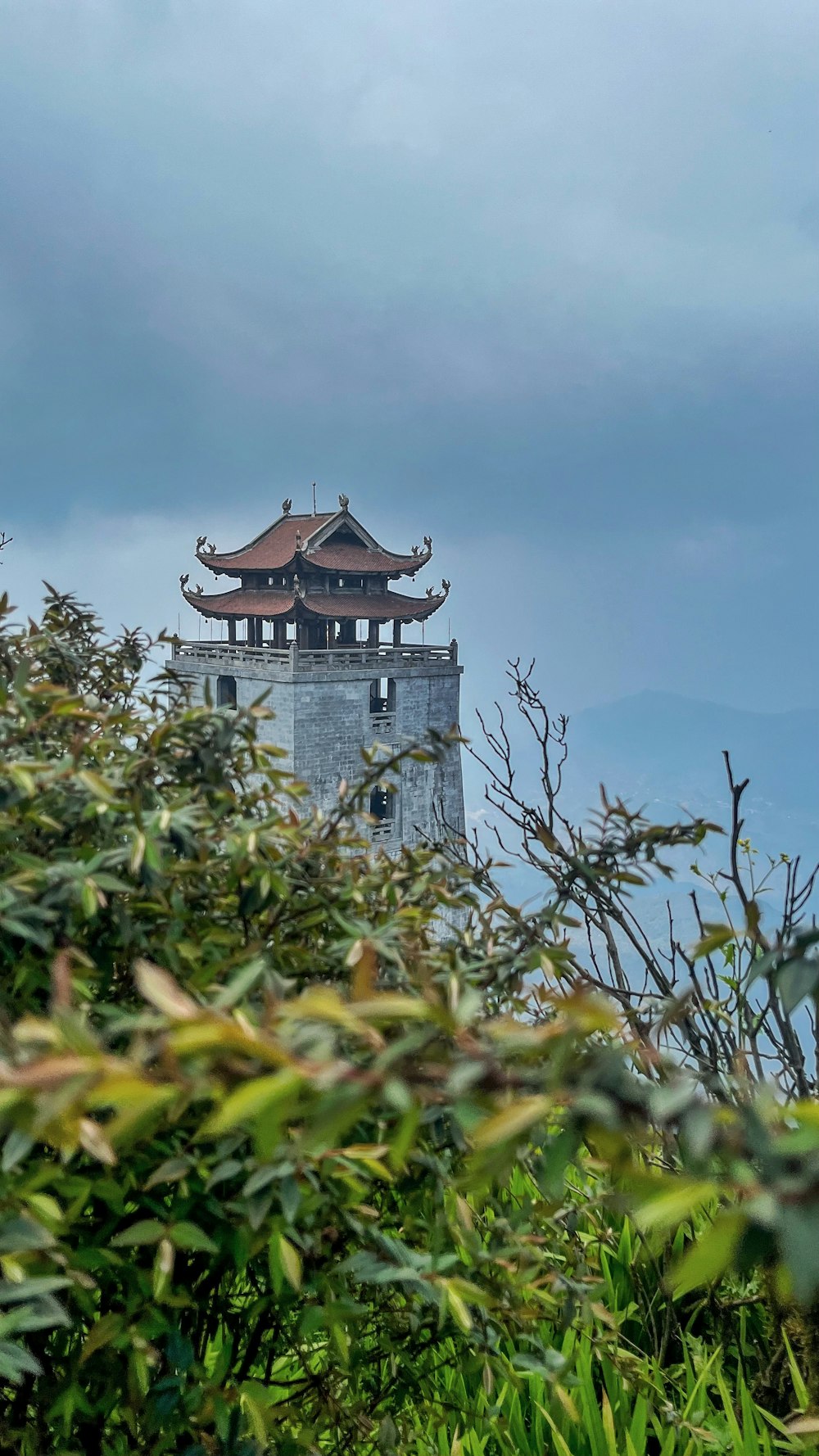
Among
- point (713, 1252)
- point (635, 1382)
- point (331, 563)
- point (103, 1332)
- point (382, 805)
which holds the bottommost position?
point (635, 1382)

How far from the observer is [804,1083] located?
2004 mm

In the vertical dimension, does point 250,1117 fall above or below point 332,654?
below

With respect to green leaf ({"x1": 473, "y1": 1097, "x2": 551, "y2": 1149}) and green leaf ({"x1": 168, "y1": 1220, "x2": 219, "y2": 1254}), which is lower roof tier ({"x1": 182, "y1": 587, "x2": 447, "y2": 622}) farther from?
green leaf ({"x1": 473, "y1": 1097, "x2": 551, "y2": 1149})

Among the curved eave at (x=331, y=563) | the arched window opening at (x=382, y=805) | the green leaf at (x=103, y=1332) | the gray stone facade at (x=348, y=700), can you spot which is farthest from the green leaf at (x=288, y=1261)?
the curved eave at (x=331, y=563)

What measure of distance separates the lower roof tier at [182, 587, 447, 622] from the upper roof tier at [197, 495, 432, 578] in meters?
0.43

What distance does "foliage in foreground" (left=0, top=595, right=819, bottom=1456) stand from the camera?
0.55 m

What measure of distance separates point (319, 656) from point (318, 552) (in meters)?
2.32

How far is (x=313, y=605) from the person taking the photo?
16266 millimetres

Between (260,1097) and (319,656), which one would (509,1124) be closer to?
(260,1097)

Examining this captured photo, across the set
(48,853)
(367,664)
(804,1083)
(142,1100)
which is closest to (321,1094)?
(142,1100)

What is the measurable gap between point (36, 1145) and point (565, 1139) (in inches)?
32.7

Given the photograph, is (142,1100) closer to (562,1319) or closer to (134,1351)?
(134,1351)

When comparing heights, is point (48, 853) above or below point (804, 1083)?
above

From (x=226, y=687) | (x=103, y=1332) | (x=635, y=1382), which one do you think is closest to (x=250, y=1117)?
(x=103, y=1332)
